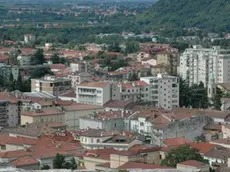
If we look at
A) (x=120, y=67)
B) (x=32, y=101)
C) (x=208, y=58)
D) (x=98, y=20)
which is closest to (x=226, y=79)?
(x=208, y=58)

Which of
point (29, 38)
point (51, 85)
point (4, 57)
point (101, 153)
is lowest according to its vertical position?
point (101, 153)

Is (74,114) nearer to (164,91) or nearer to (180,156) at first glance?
(164,91)

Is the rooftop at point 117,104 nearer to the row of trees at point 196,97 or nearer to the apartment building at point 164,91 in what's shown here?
the apartment building at point 164,91

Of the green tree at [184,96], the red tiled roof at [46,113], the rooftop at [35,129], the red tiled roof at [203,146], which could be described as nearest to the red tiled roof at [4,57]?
the green tree at [184,96]

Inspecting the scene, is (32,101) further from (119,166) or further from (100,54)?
(100,54)

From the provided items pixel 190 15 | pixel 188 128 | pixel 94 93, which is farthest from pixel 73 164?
pixel 190 15
